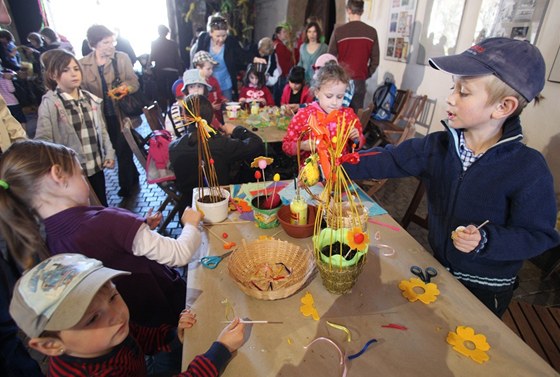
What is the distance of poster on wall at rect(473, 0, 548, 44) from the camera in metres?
2.71

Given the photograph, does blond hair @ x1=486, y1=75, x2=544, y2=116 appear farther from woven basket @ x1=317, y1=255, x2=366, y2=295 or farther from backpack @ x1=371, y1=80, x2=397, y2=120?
backpack @ x1=371, y1=80, x2=397, y2=120

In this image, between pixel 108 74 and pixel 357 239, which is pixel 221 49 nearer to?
pixel 108 74

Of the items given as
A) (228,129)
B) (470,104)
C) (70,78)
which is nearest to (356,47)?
(228,129)

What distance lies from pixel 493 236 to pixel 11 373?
1657mm

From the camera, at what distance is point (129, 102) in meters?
3.00

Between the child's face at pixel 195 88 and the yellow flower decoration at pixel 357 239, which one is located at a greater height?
the child's face at pixel 195 88

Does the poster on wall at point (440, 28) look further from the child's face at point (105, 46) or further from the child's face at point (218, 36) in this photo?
the child's face at point (105, 46)

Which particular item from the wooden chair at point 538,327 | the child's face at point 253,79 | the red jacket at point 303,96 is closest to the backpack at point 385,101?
the red jacket at point 303,96

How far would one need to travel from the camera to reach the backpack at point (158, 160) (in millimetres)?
2428

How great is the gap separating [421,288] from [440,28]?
156 inches

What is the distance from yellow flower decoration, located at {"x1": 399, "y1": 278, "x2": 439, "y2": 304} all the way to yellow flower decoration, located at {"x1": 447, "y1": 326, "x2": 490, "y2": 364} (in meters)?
0.12

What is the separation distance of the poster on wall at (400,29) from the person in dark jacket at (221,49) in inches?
96.8

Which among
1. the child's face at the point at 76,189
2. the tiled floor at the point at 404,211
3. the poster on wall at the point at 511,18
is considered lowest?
the tiled floor at the point at 404,211

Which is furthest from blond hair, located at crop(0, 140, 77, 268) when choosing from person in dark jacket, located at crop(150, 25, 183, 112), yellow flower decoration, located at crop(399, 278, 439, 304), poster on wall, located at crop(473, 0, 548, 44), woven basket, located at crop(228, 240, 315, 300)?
person in dark jacket, located at crop(150, 25, 183, 112)
